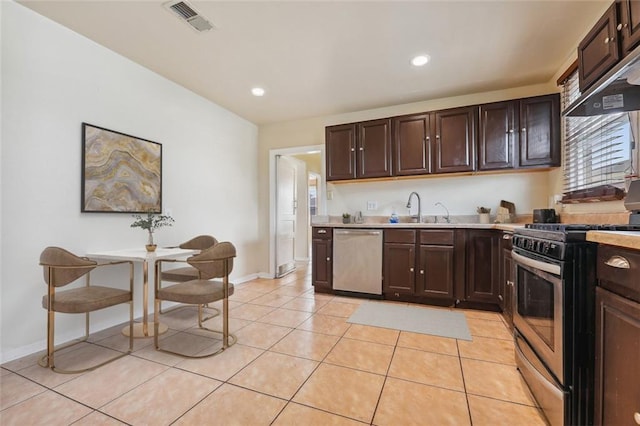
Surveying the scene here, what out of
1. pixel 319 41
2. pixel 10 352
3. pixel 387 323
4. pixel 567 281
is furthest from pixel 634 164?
pixel 10 352

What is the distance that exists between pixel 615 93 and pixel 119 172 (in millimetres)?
3811

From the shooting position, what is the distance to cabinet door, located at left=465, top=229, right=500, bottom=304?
116 inches

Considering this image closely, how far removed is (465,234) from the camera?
3.09 meters

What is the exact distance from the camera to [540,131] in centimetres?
305

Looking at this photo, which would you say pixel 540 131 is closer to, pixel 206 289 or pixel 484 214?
pixel 484 214

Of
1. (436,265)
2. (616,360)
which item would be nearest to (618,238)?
(616,360)

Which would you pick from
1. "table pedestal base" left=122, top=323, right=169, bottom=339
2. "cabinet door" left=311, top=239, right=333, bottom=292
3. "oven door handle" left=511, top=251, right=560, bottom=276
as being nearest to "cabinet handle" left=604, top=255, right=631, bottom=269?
"oven door handle" left=511, top=251, right=560, bottom=276

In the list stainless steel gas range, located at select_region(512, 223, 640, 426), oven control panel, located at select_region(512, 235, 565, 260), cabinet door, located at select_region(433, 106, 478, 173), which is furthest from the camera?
cabinet door, located at select_region(433, 106, 478, 173)

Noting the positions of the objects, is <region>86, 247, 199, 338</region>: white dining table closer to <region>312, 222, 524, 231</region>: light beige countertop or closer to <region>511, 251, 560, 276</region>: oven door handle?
<region>312, 222, 524, 231</region>: light beige countertop

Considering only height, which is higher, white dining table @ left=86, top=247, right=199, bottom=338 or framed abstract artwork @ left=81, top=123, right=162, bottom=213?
framed abstract artwork @ left=81, top=123, right=162, bottom=213

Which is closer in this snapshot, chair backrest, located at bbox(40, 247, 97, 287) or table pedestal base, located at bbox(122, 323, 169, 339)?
chair backrest, located at bbox(40, 247, 97, 287)

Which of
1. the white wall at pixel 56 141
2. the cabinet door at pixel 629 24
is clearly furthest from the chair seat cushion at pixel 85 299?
the cabinet door at pixel 629 24

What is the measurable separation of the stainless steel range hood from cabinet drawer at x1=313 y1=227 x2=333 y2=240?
261 centimetres

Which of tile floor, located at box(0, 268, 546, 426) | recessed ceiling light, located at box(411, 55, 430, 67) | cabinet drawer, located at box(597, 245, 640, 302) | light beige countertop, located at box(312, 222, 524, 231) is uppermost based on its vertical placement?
recessed ceiling light, located at box(411, 55, 430, 67)
